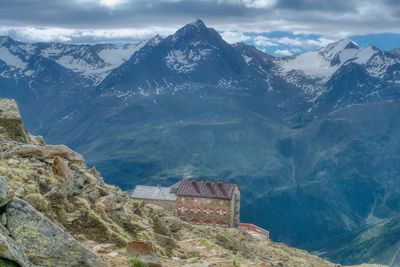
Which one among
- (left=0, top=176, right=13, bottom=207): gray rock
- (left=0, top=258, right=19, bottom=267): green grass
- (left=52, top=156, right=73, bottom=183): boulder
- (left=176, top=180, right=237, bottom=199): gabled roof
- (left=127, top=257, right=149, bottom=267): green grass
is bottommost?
(left=176, top=180, right=237, bottom=199): gabled roof

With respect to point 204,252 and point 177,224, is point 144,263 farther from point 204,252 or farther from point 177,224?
point 177,224

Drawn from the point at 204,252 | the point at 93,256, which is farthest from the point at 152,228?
the point at 93,256

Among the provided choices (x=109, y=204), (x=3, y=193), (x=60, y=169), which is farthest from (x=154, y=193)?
(x=3, y=193)

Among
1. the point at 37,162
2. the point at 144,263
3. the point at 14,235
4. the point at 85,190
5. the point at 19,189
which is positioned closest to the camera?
the point at 14,235

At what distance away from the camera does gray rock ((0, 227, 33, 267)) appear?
21.7 meters

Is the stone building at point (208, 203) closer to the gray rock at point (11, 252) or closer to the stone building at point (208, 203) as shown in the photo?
the stone building at point (208, 203)

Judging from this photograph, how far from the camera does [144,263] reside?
29234mm

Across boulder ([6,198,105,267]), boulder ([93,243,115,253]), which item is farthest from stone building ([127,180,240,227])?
boulder ([6,198,105,267])

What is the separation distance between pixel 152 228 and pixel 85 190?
20.1ft

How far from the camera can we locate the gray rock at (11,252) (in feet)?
71.1

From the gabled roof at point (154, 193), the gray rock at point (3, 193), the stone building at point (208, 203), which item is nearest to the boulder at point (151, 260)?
the gray rock at point (3, 193)

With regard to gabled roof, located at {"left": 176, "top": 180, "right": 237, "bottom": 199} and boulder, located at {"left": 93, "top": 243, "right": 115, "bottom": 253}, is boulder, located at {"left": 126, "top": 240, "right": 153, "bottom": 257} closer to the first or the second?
boulder, located at {"left": 93, "top": 243, "right": 115, "bottom": 253}

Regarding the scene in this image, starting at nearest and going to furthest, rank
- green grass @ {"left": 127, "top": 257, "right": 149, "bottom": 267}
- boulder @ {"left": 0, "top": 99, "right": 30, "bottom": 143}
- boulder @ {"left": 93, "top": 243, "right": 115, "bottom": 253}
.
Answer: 1. green grass @ {"left": 127, "top": 257, "right": 149, "bottom": 267}
2. boulder @ {"left": 93, "top": 243, "right": 115, "bottom": 253}
3. boulder @ {"left": 0, "top": 99, "right": 30, "bottom": 143}

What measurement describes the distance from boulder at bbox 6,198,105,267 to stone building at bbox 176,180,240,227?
115944 mm
